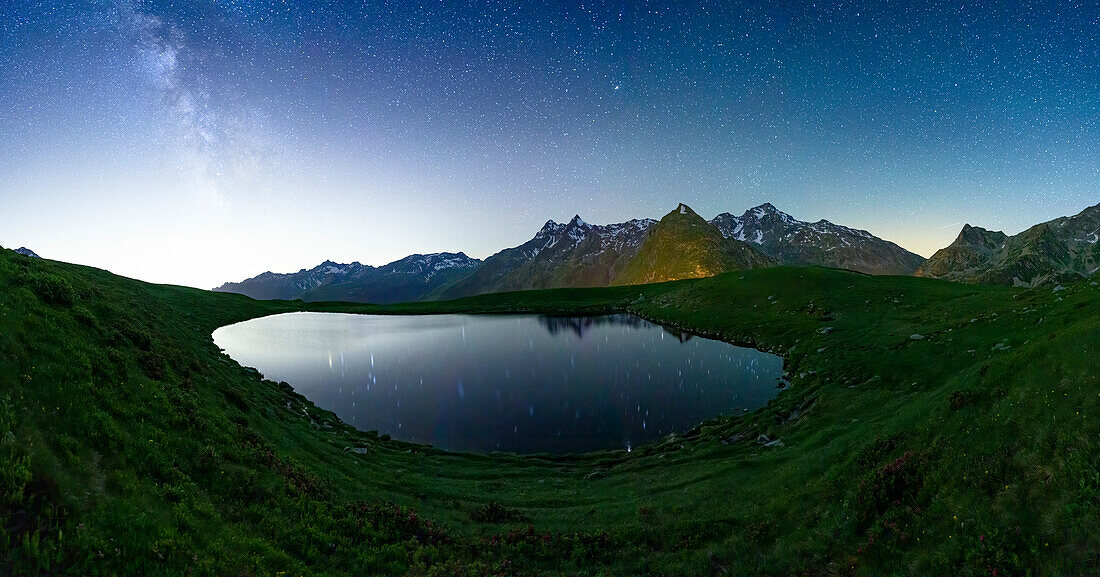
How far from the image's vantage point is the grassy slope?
8.38m

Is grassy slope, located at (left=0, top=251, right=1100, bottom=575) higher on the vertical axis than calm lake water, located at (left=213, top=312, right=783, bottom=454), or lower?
higher

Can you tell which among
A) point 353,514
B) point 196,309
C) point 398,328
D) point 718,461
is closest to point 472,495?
point 353,514

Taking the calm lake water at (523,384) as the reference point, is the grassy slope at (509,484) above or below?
above

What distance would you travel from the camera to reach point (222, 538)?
9734 mm

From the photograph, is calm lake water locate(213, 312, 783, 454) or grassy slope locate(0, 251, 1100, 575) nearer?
grassy slope locate(0, 251, 1100, 575)

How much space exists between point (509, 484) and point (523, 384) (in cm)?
2012

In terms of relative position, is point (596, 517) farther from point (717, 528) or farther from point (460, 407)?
point (460, 407)

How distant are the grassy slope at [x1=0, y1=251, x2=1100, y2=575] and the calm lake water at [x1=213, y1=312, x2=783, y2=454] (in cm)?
469

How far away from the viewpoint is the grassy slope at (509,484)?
8.38 m

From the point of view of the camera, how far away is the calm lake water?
29922 millimetres

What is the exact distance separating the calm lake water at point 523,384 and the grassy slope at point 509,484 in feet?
15.4

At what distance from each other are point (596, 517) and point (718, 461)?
956cm

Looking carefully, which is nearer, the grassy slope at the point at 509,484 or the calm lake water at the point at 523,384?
the grassy slope at the point at 509,484

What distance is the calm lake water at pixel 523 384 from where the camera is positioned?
98.2 ft
